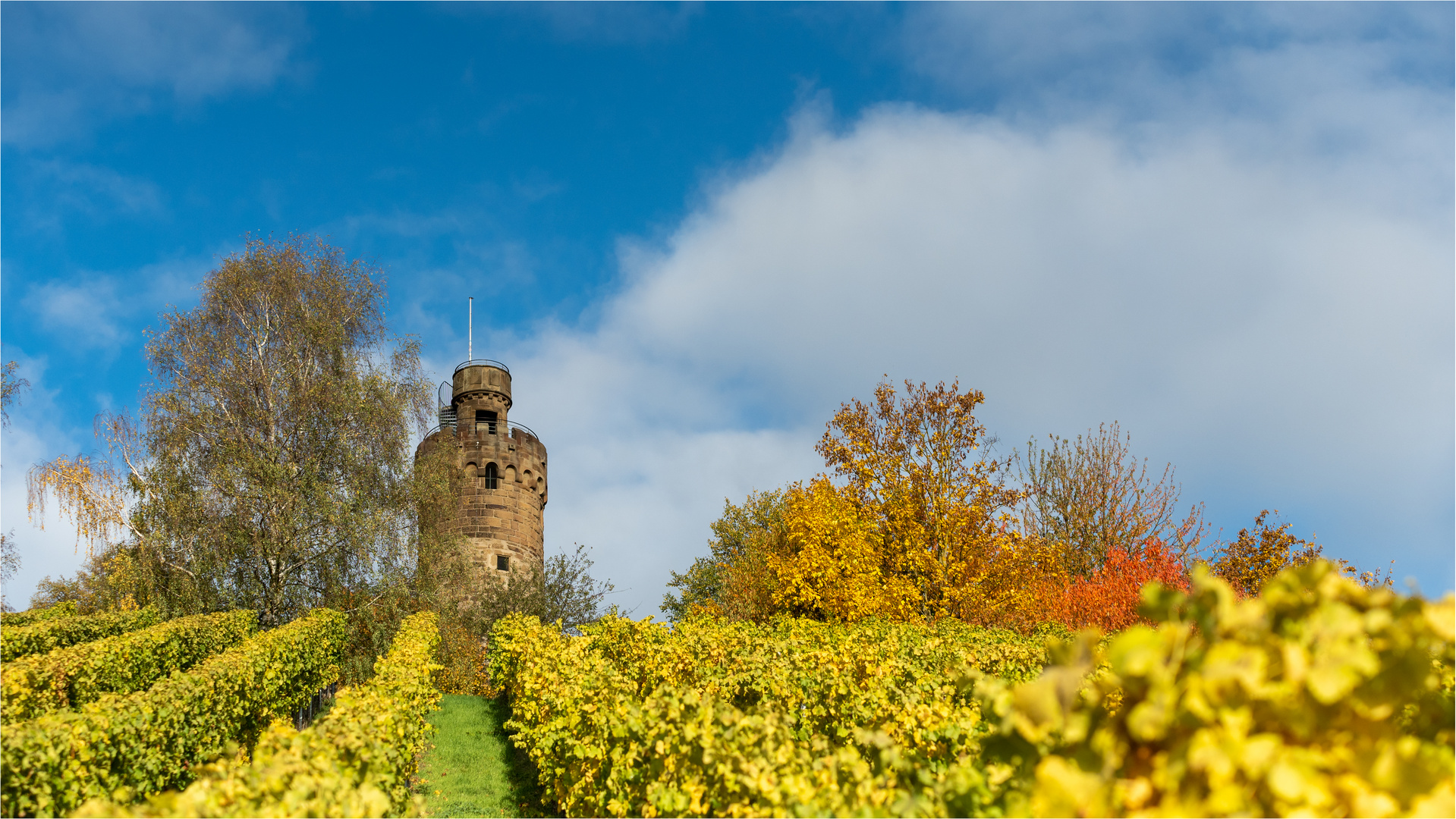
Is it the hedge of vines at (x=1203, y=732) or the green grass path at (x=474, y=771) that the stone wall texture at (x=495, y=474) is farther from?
the hedge of vines at (x=1203, y=732)

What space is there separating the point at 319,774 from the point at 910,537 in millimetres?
18694

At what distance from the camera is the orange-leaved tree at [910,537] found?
67.5 ft

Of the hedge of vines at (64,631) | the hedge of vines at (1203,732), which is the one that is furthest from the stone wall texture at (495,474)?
the hedge of vines at (1203,732)

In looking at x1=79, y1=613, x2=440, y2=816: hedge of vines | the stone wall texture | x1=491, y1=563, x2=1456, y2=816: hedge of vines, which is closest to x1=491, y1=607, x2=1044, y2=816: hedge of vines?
x1=491, y1=563, x2=1456, y2=816: hedge of vines

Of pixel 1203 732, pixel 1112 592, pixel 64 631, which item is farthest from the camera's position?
pixel 1112 592

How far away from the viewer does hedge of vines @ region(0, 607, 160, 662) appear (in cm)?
1199

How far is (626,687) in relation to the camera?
8.01 metres

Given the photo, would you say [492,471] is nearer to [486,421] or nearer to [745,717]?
[486,421]

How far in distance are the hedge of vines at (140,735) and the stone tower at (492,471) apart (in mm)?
13037

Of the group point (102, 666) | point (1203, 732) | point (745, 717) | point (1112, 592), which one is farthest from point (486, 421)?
point (1203, 732)

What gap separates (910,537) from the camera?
68.9 ft

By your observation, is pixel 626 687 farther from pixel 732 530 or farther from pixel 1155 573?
pixel 732 530

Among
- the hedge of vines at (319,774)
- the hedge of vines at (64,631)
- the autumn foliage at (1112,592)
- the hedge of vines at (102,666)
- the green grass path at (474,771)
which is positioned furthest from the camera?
the autumn foliage at (1112,592)

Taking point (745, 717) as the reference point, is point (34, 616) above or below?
above
